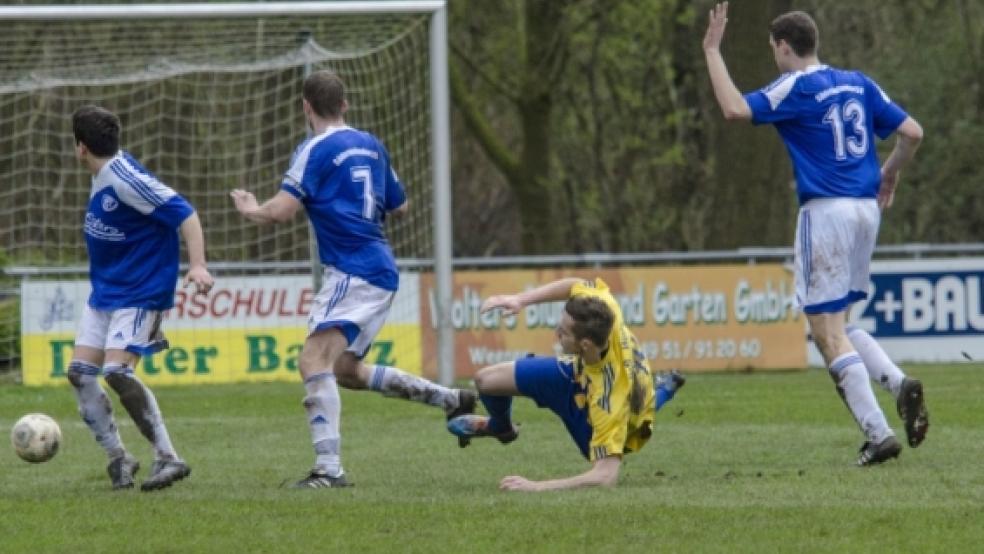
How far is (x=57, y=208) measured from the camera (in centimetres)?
2230

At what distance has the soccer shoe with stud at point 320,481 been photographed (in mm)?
8906

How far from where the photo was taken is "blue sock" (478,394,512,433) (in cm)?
912

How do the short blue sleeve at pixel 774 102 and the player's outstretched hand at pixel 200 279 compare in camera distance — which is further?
the short blue sleeve at pixel 774 102

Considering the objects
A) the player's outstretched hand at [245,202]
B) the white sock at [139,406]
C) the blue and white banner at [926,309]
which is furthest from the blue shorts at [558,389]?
the blue and white banner at [926,309]

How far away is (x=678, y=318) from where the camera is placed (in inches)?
781

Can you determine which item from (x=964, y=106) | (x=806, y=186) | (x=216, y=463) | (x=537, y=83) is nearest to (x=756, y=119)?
(x=806, y=186)

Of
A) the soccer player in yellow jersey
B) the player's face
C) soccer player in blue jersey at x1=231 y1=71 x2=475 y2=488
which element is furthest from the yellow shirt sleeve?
soccer player in blue jersey at x1=231 y1=71 x2=475 y2=488

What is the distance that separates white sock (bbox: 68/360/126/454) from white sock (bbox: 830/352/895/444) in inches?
140

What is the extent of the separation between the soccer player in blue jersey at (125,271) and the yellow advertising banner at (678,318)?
34.6 ft

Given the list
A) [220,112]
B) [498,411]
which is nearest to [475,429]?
[498,411]

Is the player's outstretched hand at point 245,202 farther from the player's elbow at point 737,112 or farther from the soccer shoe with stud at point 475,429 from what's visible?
the player's elbow at point 737,112

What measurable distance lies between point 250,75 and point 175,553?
50.5ft

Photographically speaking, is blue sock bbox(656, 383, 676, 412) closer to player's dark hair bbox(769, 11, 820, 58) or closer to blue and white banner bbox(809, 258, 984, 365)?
player's dark hair bbox(769, 11, 820, 58)

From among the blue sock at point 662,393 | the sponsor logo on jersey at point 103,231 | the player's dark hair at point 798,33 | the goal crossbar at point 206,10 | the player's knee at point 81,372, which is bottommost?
the blue sock at point 662,393
